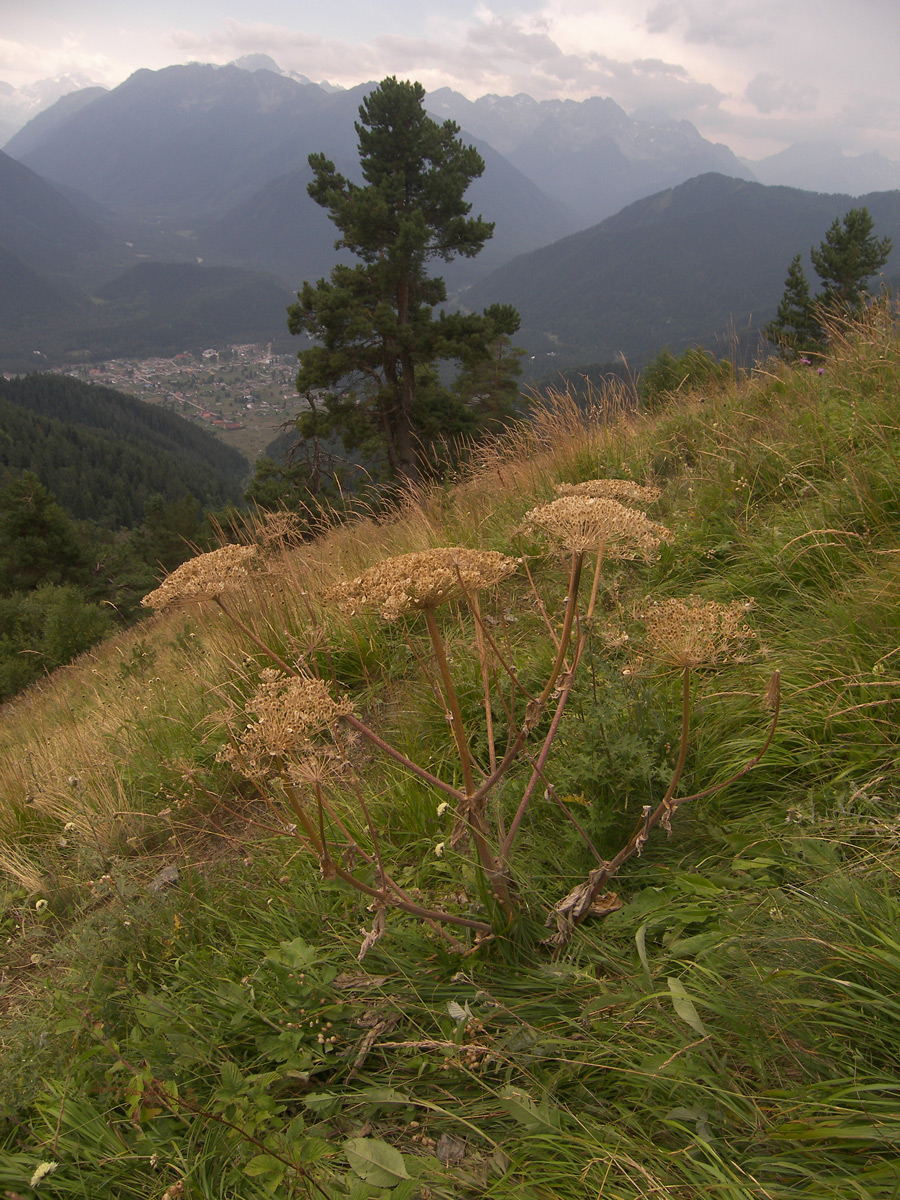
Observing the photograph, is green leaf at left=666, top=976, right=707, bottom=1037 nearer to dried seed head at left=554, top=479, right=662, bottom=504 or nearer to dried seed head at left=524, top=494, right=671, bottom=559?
dried seed head at left=524, top=494, right=671, bottom=559

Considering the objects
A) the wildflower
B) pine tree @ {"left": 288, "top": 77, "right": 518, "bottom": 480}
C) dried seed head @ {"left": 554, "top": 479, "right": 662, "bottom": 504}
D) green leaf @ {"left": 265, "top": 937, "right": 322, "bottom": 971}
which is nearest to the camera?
the wildflower

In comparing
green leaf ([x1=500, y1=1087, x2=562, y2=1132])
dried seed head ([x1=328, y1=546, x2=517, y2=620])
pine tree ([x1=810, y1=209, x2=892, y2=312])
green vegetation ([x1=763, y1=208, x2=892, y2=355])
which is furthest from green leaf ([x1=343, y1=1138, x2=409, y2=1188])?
pine tree ([x1=810, y1=209, x2=892, y2=312])

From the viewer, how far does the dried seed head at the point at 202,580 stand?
2.54m

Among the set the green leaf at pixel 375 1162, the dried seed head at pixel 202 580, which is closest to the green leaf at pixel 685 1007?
the green leaf at pixel 375 1162

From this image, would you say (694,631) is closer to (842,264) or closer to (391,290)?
(391,290)

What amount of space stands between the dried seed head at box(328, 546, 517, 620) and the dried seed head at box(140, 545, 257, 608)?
75cm

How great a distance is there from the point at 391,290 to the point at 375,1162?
949 inches

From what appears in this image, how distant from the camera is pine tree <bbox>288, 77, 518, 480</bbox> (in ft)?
67.1

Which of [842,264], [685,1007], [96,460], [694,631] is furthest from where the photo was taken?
[96,460]

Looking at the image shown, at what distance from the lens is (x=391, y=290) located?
861 inches

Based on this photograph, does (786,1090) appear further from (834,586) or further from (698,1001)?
(834,586)

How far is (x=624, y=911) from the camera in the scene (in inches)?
76.4

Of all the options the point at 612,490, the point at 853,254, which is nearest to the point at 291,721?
the point at 612,490

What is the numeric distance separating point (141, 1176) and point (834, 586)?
3.50 meters
